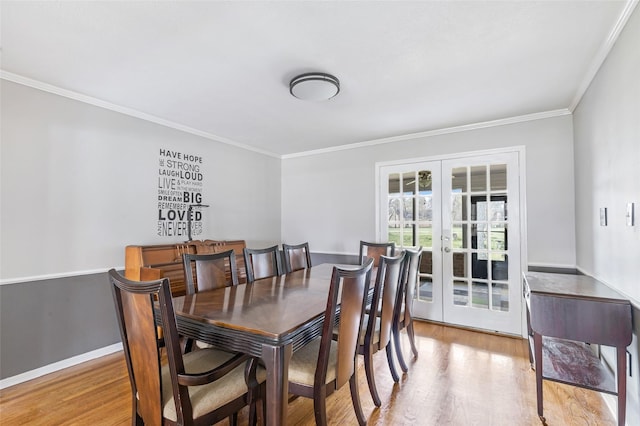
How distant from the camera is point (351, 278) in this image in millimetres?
1673

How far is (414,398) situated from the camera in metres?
2.19

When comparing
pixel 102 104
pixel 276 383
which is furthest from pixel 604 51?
pixel 102 104

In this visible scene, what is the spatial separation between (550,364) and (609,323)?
1.77 feet

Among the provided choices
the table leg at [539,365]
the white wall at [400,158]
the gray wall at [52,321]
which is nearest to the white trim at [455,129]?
the white wall at [400,158]

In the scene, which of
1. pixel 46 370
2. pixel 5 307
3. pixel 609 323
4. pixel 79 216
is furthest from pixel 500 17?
pixel 46 370

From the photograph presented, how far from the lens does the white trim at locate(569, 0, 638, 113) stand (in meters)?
1.68

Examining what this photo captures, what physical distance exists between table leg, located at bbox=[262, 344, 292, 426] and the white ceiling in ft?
5.81

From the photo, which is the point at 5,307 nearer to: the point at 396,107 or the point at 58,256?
the point at 58,256

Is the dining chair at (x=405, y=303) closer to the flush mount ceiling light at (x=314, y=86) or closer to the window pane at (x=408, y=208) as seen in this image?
the window pane at (x=408, y=208)

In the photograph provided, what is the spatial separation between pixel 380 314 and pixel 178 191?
9.00 feet

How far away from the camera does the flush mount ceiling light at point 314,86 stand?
240 cm

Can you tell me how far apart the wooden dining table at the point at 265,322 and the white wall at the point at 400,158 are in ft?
8.09

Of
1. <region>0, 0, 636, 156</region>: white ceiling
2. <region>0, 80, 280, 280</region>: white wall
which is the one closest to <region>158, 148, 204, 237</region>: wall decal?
<region>0, 80, 280, 280</region>: white wall

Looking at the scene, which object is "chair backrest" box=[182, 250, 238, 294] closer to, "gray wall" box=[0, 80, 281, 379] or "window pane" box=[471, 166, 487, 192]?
"gray wall" box=[0, 80, 281, 379]
